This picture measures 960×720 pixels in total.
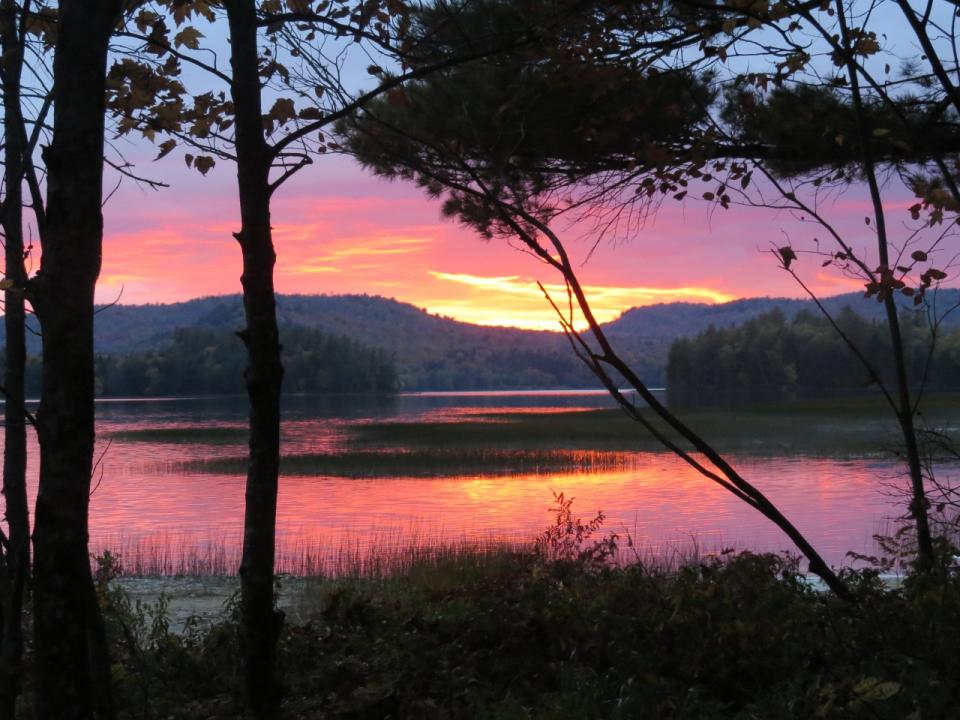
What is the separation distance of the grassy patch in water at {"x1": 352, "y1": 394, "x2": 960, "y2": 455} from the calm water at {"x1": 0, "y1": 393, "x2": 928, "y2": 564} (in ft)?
16.9

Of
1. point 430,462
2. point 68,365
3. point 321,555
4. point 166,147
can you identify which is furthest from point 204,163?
point 430,462

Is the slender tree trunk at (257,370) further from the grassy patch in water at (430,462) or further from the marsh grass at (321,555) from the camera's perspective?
the grassy patch in water at (430,462)

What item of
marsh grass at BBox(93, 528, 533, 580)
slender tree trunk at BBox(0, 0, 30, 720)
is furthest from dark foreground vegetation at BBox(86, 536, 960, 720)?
marsh grass at BBox(93, 528, 533, 580)

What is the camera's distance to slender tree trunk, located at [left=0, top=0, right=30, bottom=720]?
13.7 ft

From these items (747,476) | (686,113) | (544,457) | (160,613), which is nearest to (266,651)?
(160,613)

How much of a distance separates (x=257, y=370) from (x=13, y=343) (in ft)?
6.28

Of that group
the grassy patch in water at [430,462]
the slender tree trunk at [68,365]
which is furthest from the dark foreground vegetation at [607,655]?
the grassy patch in water at [430,462]

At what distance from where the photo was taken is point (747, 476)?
2936 cm

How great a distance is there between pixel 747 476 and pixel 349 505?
12.3m

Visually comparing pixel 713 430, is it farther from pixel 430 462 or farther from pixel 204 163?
pixel 204 163

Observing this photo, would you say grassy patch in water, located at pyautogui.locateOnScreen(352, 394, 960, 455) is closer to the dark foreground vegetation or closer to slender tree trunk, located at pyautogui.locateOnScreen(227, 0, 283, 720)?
the dark foreground vegetation

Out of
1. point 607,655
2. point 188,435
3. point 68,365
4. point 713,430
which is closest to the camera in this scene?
point 68,365

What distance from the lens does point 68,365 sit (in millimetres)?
3539

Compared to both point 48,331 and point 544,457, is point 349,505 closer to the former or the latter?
point 544,457
